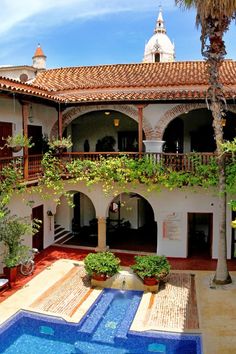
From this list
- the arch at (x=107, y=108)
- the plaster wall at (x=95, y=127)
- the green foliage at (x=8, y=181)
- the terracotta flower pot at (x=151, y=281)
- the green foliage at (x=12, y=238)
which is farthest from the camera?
the plaster wall at (x=95, y=127)

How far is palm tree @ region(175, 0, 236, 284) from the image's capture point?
43.4 ft

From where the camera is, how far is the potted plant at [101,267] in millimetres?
14539

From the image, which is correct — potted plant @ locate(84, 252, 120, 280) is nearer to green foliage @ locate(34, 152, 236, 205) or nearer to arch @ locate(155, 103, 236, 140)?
green foliage @ locate(34, 152, 236, 205)

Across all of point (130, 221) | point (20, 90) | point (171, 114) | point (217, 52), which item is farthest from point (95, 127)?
point (217, 52)

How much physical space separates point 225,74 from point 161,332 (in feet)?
50.1

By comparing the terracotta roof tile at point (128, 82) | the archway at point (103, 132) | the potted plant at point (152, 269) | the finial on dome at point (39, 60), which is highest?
the finial on dome at point (39, 60)

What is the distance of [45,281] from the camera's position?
1519cm

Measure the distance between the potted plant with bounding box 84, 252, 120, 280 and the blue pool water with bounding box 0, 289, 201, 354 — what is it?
1969 mm

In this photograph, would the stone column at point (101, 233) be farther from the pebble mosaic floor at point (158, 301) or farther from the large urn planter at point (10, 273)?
the large urn planter at point (10, 273)

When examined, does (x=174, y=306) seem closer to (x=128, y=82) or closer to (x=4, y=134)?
(x=4, y=134)

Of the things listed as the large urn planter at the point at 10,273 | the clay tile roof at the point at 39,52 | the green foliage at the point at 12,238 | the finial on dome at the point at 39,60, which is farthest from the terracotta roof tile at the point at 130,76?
Result: the large urn planter at the point at 10,273

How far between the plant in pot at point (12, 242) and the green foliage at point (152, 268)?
4260mm

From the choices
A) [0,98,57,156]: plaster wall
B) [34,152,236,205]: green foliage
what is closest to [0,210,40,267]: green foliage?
[34,152,236,205]: green foliage

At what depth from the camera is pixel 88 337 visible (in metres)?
11.3
